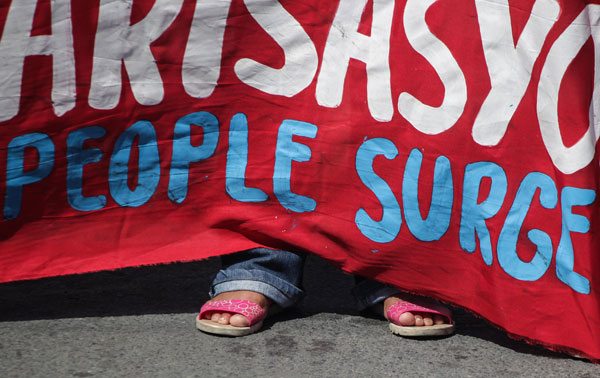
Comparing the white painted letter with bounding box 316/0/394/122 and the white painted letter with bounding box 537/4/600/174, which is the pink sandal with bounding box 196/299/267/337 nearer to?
the white painted letter with bounding box 316/0/394/122

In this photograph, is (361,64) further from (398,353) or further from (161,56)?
(398,353)

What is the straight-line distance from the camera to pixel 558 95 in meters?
2.14

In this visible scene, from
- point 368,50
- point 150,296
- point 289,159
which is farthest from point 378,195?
point 150,296

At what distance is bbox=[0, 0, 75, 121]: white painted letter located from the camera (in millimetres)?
2213

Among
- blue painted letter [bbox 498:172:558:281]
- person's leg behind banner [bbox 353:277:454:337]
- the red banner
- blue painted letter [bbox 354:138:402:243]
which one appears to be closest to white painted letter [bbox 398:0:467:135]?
the red banner

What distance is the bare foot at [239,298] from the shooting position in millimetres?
2262

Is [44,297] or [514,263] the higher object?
[514,263]

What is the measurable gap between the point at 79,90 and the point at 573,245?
1.18 meters

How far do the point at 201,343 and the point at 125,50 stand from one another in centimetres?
71

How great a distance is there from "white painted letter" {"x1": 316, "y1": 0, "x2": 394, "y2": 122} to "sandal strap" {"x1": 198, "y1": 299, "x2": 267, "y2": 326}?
51cm

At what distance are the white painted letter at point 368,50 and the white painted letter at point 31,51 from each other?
608mm

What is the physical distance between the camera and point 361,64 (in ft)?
7.43

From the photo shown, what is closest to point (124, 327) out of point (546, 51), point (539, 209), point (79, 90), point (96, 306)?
point (96, 306)

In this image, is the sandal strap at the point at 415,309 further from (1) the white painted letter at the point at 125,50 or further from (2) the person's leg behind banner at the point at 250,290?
(1) the white painted letter at the point at 125,50
